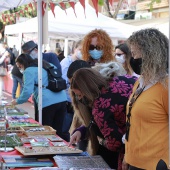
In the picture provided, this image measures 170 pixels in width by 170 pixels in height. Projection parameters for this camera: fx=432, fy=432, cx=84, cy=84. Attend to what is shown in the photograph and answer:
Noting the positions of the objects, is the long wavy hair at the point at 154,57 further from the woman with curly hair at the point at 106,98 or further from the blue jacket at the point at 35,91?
the blue jacket at the point at 35,91

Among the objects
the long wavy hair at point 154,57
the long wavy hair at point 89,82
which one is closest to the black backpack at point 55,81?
the long wavy hair at point 89,82

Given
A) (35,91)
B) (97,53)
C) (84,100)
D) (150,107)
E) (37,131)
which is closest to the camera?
(150,107)

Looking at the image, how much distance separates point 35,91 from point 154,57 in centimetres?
316

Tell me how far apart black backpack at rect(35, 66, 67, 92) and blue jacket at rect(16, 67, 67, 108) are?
0.05 m

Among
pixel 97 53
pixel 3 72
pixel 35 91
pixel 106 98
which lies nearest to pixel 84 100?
pixel 106 98

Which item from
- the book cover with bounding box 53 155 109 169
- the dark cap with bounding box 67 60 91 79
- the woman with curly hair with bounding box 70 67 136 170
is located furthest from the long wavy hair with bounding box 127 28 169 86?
the dark cap with bounding box 67 60 91 79

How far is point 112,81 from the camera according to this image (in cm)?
302

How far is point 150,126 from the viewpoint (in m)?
2.47

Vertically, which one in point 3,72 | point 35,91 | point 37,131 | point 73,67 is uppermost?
point 73,67

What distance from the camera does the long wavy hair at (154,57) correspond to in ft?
8.14

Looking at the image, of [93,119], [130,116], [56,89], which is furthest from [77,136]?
[56,89]

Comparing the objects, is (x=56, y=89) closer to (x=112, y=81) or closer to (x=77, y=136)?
(x=77, y=136)

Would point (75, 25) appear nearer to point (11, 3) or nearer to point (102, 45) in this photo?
point (11, 3)

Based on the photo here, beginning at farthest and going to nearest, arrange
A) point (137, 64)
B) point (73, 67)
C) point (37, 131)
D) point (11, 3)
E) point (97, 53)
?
point (11, 3)
point (97, 53)
point (37, 131)
point (73, 67)
point (137, 64)
